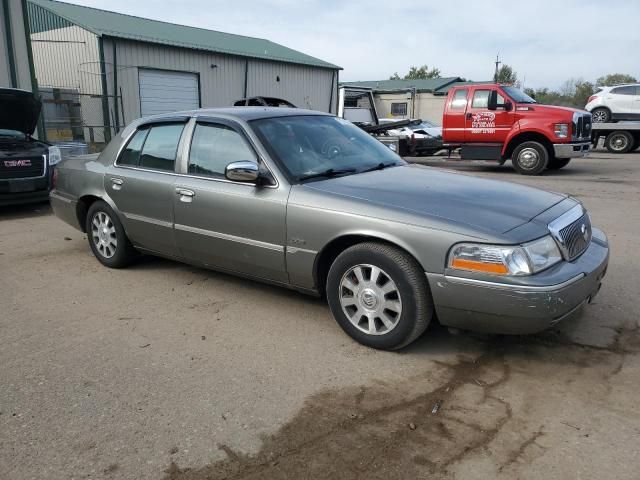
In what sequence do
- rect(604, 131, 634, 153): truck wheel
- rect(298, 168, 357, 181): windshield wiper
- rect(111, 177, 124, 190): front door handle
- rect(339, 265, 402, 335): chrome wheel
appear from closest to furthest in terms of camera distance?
rect(339, 265, 402, 335): chrome wheel
rect(298, 168, 357, 181): windshield wiper
rect(111, 177, 124, 190): front door handle
rect(604, 131, 634, 153): truck wheel

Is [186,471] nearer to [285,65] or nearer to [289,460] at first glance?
[289,460]

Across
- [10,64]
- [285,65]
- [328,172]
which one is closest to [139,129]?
[328,172]

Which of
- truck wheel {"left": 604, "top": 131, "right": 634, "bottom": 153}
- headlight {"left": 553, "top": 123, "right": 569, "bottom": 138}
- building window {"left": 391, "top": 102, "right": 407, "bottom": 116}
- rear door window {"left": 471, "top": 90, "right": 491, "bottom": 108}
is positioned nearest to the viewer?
headlight {"left": 553, "top": 123, "right": 569, "bottom": 138}

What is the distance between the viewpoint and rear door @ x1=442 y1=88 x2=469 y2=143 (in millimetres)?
14094

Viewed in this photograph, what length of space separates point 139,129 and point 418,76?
260ft

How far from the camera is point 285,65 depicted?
25.9m

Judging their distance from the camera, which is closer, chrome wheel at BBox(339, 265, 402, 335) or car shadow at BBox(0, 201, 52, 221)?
chrome wheel at BBox(339, 265, 402, 335)

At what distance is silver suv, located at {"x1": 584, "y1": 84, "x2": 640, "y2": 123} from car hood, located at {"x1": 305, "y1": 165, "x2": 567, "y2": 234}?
20.4m

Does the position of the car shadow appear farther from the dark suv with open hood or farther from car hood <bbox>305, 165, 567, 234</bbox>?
car hood <bbox>305, 165, 567, 234</bbox>

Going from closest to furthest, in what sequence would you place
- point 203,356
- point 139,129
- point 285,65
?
point 203,356 < point 139,129 < point 285,65

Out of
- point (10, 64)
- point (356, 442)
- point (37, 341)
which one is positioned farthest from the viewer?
point (10, 64)

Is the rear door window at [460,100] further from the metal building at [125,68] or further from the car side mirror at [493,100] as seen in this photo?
the metal building at [125,68]

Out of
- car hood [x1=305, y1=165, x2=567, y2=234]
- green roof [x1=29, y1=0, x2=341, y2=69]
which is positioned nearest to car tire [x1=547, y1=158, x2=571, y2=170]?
car hood [x1=305, y1=165, x2=567, y2=234]

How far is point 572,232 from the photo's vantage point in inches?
142
